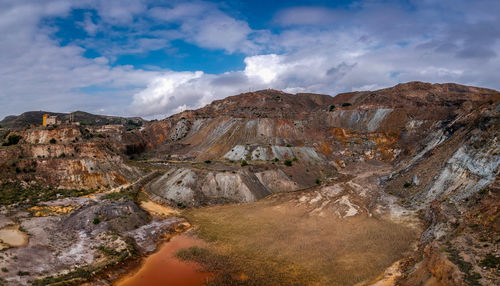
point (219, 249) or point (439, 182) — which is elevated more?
point (439, 182)

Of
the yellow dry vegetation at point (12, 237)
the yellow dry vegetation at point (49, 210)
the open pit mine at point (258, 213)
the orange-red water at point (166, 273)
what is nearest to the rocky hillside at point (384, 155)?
the open pit mine at point (258, 213)

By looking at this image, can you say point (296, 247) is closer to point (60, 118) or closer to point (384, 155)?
point (384, 155)

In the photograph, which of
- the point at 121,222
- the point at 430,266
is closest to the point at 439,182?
the point at 430,266

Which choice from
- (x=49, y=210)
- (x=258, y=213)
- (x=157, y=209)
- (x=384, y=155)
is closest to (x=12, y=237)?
(x=49, y=210)

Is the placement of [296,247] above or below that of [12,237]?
below

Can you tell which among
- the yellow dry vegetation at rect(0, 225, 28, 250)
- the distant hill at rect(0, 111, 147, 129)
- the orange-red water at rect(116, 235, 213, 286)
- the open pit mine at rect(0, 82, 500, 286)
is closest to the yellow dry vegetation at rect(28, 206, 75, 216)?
the open pit mine at rect(0, 82, 500, 286)

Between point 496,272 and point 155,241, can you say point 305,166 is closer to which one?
point 155,241
